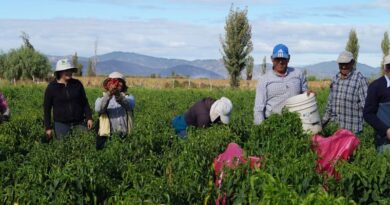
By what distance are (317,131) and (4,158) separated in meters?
3.24

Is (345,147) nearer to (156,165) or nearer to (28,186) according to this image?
(156,165)

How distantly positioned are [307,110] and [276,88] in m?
0.60

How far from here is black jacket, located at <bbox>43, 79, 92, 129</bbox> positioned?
7.77 m

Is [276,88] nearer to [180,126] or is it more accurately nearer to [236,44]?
[180,126]

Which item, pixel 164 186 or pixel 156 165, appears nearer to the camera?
pixel 164 186

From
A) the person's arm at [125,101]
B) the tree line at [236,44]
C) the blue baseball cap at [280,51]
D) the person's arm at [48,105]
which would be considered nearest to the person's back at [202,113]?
the blue baseball cap at [280,51]

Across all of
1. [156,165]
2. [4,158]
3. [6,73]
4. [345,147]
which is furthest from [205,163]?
[6,73]

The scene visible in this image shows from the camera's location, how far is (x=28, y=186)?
4.45m

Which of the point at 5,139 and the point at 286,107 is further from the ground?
the point at 286,107

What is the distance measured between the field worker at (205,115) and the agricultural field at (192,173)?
20 centimetres

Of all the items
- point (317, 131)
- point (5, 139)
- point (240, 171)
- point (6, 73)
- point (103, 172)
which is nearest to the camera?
point (240, 171)

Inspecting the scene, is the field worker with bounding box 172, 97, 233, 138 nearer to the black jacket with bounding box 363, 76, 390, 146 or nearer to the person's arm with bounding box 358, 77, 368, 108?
the black jacket with bounding box 363, 76, 390, 146

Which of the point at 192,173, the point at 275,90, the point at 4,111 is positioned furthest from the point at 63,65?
the point at 192,173

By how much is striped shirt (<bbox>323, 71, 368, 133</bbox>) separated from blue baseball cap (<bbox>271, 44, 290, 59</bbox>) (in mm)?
1067
